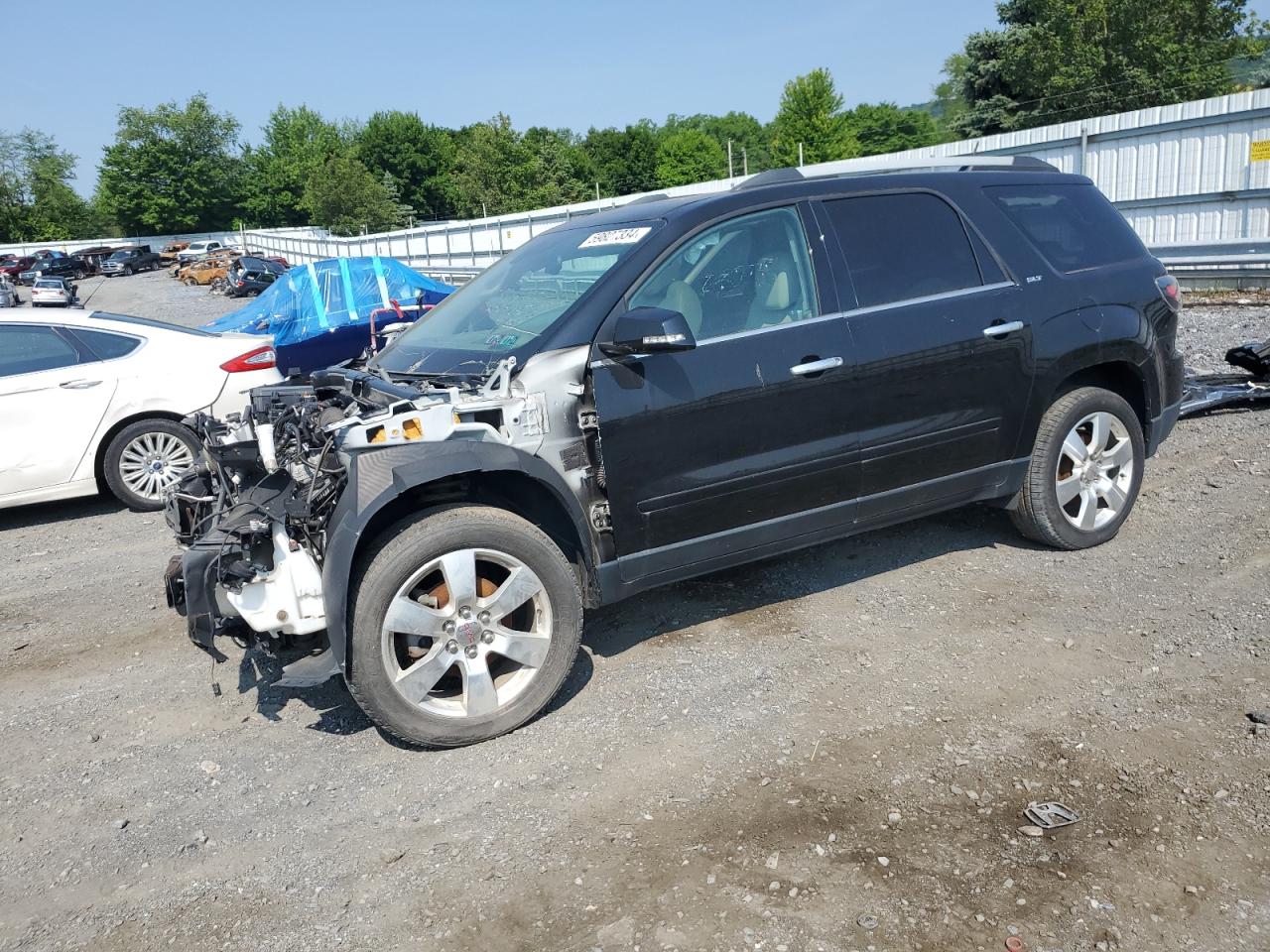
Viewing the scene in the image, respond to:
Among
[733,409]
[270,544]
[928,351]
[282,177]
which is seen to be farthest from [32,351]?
[282,177]

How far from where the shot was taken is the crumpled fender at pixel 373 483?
3441mm

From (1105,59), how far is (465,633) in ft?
180

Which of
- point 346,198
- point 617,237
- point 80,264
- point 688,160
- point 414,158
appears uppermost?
point 414,158

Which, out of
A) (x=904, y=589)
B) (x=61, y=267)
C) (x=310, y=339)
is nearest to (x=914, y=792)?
(x=904, y=589)

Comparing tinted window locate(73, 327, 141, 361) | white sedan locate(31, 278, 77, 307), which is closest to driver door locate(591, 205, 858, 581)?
tinted window locate(73, 327, 141, 361)

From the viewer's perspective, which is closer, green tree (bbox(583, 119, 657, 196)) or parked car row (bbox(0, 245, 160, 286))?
parked car row (bbox(0, 245, 160, 286))

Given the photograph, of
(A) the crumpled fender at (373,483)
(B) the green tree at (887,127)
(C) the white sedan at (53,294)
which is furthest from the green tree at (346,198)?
(A) the crumpled fender at (373,483)

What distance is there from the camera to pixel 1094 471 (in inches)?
201

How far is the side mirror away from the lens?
144 inches

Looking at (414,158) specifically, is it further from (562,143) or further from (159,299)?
(159,299)

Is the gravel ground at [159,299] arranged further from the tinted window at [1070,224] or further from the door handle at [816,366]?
the door handle at [816,366]

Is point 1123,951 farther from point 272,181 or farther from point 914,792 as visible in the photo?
point 272,181

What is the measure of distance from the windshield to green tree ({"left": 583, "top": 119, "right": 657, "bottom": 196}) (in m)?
98.8

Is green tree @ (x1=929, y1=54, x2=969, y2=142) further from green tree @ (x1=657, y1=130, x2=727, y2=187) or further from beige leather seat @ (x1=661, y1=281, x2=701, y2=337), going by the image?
beige leather seat @ (x1=661, y1=281, x2=701, y2=337)
